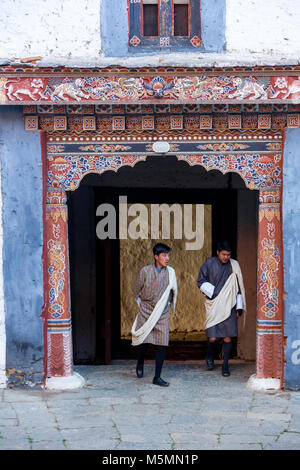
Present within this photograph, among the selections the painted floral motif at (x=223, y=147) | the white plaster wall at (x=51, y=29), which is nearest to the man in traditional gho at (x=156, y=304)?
the painted floral motif at (x=223, y=147)

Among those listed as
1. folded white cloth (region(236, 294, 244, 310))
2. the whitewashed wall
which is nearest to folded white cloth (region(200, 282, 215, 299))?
folded white cloth (region(236, 294, 244, 310))

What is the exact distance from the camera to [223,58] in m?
7.19

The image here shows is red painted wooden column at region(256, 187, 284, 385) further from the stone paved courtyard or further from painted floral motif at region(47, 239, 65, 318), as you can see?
painted floral motif at region(47, 239, 65, 318)

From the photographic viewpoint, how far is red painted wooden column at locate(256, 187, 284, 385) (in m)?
7.27

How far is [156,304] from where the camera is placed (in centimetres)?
745

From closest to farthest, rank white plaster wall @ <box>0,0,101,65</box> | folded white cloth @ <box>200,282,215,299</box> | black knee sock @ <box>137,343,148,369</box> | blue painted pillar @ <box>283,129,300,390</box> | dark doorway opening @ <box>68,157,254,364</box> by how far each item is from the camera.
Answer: blue painted pillar @ <box>283,129,300,390</box> < white plaster wall @ <box>0,0,101,65</box> < black knee sock @ <box>137,343,148,369</box> < folded white cloth @ <box>200,282,215,299</box> < dark doorway opening @ <box>68,157,254,364</box>

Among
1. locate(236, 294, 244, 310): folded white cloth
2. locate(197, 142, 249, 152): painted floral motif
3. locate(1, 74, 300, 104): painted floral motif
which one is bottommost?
locate(236, 294, 244, 310): folded white cloth

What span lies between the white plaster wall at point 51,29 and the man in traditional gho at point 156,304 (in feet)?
7.41

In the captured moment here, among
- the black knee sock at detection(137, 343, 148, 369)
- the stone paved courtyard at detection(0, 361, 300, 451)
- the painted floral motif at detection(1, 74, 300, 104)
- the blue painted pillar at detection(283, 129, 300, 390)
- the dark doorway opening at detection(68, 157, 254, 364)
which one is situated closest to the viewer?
the stone paved courtyard at detection(0, 361, 300, 451)

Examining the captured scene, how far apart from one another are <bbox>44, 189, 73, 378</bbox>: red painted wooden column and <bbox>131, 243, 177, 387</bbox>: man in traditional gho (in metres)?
0.78

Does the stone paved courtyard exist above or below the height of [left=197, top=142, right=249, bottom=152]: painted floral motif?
A: below

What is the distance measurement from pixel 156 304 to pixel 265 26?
313cm

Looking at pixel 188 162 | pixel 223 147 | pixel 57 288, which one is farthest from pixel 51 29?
pixel 57 288
